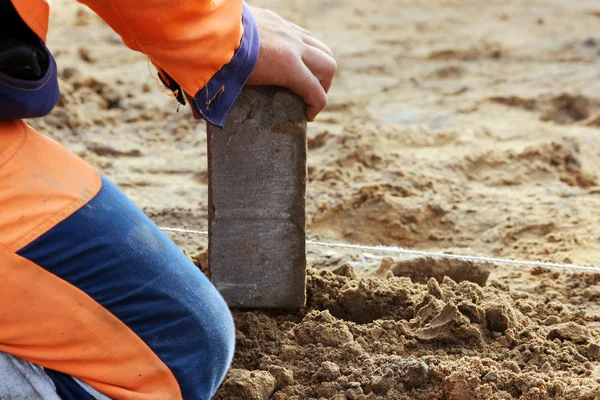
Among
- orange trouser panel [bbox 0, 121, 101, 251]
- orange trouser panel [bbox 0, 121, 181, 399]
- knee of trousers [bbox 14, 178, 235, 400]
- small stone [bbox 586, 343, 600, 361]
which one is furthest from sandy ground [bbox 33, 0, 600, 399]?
orange trouser panel [bbox 0, 121, 101, 251]

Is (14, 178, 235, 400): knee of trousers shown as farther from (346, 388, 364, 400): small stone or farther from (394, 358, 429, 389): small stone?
(394, 358, 429, 389): small stone

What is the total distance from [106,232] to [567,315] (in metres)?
1.38

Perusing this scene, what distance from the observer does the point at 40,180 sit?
169cm

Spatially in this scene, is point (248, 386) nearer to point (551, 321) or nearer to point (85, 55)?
point (551, 321)

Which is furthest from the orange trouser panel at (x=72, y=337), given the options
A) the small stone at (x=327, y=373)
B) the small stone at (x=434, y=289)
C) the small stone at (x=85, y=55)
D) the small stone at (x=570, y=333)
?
the small stone at (x=85, y=55)

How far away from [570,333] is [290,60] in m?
1.02

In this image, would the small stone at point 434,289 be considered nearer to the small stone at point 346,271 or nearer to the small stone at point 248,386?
the small stone at point 346,271

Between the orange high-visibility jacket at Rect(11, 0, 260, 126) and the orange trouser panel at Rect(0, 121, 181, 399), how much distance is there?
252mm

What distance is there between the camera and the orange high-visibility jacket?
1.68m

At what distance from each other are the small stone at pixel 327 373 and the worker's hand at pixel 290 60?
2.14 feet

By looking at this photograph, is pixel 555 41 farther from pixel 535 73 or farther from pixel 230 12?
pixel 230 12

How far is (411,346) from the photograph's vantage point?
2207mm

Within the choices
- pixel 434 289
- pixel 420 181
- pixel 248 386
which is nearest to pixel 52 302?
pixel 248 386

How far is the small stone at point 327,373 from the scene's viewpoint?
2053 mm
